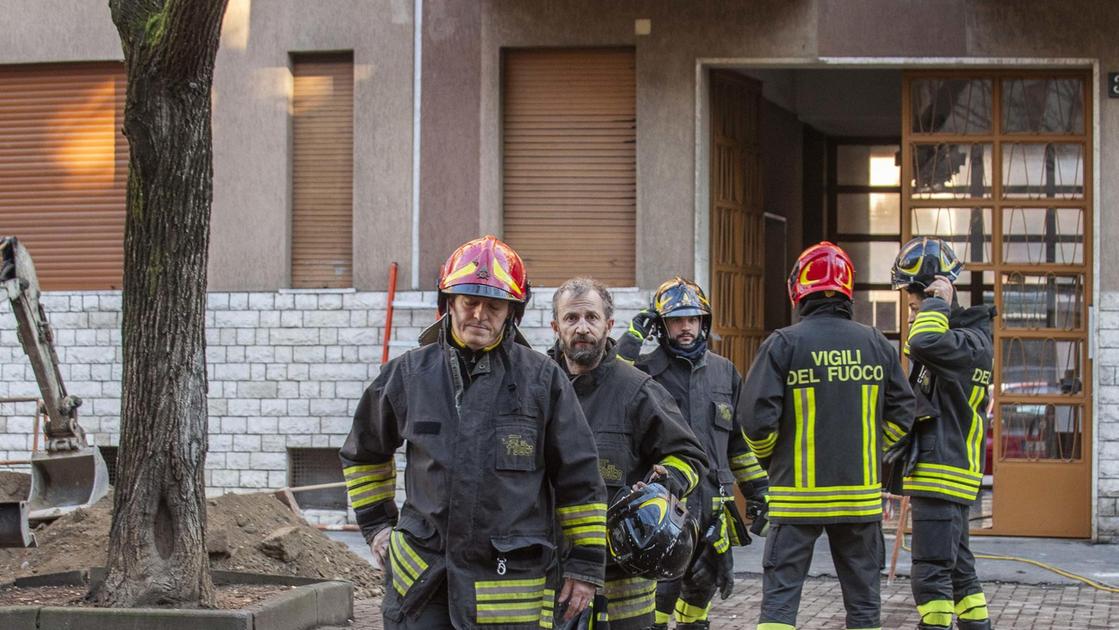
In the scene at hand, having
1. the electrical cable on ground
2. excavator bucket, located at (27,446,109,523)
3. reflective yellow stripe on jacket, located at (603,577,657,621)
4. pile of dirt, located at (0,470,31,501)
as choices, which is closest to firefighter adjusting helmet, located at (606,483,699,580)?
reflective yellow stripe on jacket, located at (603,577,657,621)

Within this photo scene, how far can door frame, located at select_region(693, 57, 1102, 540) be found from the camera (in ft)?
41.0

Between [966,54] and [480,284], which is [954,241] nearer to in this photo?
[966,54]

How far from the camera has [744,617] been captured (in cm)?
911

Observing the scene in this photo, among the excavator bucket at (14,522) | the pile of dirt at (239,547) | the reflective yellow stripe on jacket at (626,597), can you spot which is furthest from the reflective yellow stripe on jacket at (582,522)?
the excavator bucket at (14,522)

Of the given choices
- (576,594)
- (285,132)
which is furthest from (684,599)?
(285,132)

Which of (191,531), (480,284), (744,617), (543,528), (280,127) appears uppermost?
(280,127)

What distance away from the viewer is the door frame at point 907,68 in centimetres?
1250

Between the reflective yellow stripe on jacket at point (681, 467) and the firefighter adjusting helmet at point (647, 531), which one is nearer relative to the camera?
the firefighter adjusting helmet at point (647, 531)

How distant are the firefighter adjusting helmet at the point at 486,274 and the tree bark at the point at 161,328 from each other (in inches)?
141

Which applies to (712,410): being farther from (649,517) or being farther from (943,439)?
(649,517)

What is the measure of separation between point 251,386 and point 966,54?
6.88m

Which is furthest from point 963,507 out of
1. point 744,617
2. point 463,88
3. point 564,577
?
point 463,88

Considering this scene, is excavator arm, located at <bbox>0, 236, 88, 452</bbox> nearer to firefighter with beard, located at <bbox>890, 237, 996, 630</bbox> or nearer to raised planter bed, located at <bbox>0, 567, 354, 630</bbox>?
raised planter bed, located at <bbox>0, 567, 354, 630</bbox>

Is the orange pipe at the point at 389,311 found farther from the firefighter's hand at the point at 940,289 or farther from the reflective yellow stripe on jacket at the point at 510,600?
the reflective yellow stripe on jacket at the point at 510,600
